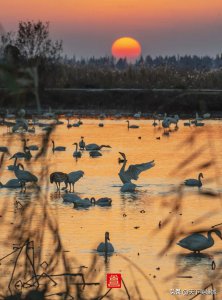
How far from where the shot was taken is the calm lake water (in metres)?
2.84

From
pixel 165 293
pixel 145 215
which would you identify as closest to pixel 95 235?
pixel 145 215

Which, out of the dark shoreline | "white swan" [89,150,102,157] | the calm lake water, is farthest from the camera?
the dark shoreline

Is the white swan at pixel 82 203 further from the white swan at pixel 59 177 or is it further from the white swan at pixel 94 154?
the white swan at pixel 94 154

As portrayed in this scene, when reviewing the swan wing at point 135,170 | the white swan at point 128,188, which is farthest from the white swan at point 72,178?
the swan wing at point 135,170

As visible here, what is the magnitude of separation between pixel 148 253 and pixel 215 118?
987 inches

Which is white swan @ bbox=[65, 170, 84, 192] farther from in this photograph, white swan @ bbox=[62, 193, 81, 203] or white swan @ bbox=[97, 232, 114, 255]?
white swan @ bbox=[97, 232, 114, 255]

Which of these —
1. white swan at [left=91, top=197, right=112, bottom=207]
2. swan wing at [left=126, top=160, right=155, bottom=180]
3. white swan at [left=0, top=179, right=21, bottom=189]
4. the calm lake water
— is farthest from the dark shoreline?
white swan at [left=91, top=197, right=112, bottom=207]

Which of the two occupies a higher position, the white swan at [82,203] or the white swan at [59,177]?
the white swan at [59,177]

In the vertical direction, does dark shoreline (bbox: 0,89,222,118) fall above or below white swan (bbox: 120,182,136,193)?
above

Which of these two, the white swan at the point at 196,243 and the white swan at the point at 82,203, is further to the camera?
the white swan at the point at 82,203

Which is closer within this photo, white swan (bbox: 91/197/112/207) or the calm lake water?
the calm lake water

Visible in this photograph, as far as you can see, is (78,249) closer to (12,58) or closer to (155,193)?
(155,193)

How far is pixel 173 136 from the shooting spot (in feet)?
87.1

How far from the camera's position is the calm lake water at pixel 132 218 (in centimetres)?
284
